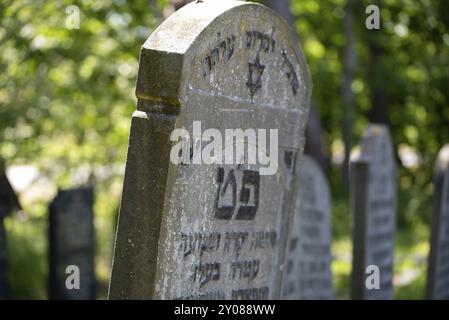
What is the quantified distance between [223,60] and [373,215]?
422 cm

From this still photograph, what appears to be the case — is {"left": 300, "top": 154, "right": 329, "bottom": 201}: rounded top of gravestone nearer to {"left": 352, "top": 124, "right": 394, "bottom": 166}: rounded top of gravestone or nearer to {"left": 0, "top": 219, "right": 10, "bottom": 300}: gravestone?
{"left": 352, "top": 124, "right": 394, "bottom": 166}: rounded top of gravestone

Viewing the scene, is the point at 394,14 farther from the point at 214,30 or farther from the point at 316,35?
the point at 214,30

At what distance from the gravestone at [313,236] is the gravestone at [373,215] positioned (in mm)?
371

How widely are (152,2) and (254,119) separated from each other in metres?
6.41

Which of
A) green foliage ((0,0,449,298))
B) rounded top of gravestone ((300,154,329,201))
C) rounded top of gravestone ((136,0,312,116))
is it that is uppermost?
green foliage ((0,0,449,298))

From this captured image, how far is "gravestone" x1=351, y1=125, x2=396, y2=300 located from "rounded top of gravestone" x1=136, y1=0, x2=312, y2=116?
9.35 ft

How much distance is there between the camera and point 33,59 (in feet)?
37.6

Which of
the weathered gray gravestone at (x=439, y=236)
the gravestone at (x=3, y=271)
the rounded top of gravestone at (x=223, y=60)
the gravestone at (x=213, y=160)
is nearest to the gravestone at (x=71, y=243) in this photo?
the gravestone at (x=3, y=271)

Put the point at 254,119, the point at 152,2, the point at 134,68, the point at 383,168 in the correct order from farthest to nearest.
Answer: the point at 134,68 < the point at 152,2 < the point at 383,168 < the point at 254,119

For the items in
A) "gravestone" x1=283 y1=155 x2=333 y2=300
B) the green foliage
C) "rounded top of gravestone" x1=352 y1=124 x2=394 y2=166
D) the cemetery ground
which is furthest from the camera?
the cemetery ground

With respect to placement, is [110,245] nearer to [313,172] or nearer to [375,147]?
[313,172]

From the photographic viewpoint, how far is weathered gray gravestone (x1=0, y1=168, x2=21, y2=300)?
7812mm

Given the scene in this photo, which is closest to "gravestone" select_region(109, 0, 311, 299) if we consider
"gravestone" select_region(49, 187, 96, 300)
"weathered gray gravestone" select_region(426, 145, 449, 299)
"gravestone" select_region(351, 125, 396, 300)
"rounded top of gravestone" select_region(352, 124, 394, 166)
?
"gravestone" select_region(351, 125, 396, 300)
